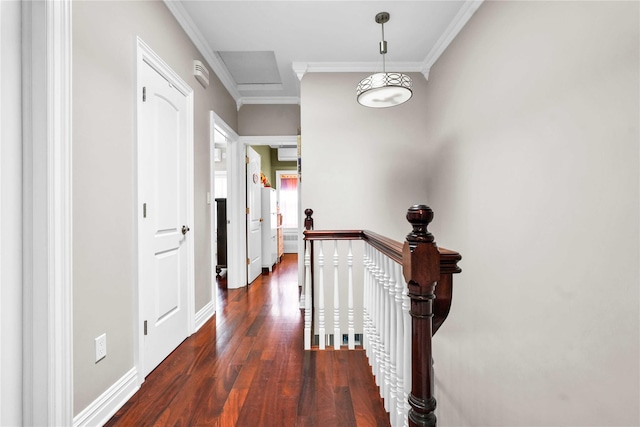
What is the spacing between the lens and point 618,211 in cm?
125

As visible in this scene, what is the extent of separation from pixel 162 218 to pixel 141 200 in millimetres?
281

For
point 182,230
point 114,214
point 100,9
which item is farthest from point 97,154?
point 182,230

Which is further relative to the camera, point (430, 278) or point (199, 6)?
point (199, 6)

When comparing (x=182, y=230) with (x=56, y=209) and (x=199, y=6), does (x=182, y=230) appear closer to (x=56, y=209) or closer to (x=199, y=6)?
(x=56, y=209)

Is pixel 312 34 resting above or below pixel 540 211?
above

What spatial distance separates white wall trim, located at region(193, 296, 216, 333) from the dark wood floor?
0.21 ft

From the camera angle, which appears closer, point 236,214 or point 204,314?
point 204,314

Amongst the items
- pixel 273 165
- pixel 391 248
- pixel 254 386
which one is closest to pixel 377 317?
pixel 391 248

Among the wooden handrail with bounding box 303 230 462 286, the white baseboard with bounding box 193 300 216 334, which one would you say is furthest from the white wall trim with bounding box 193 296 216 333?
the wooden handrail with bounding box 303 230 462 286

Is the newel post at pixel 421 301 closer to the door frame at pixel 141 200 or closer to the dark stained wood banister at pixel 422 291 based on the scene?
the dark stained wood banister at pixel 422 291

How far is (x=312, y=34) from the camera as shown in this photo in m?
2.68

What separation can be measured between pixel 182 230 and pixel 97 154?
1013 mm

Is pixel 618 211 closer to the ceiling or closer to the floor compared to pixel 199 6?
closer to the floor

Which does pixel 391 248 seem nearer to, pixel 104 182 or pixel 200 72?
pixel 104 182
